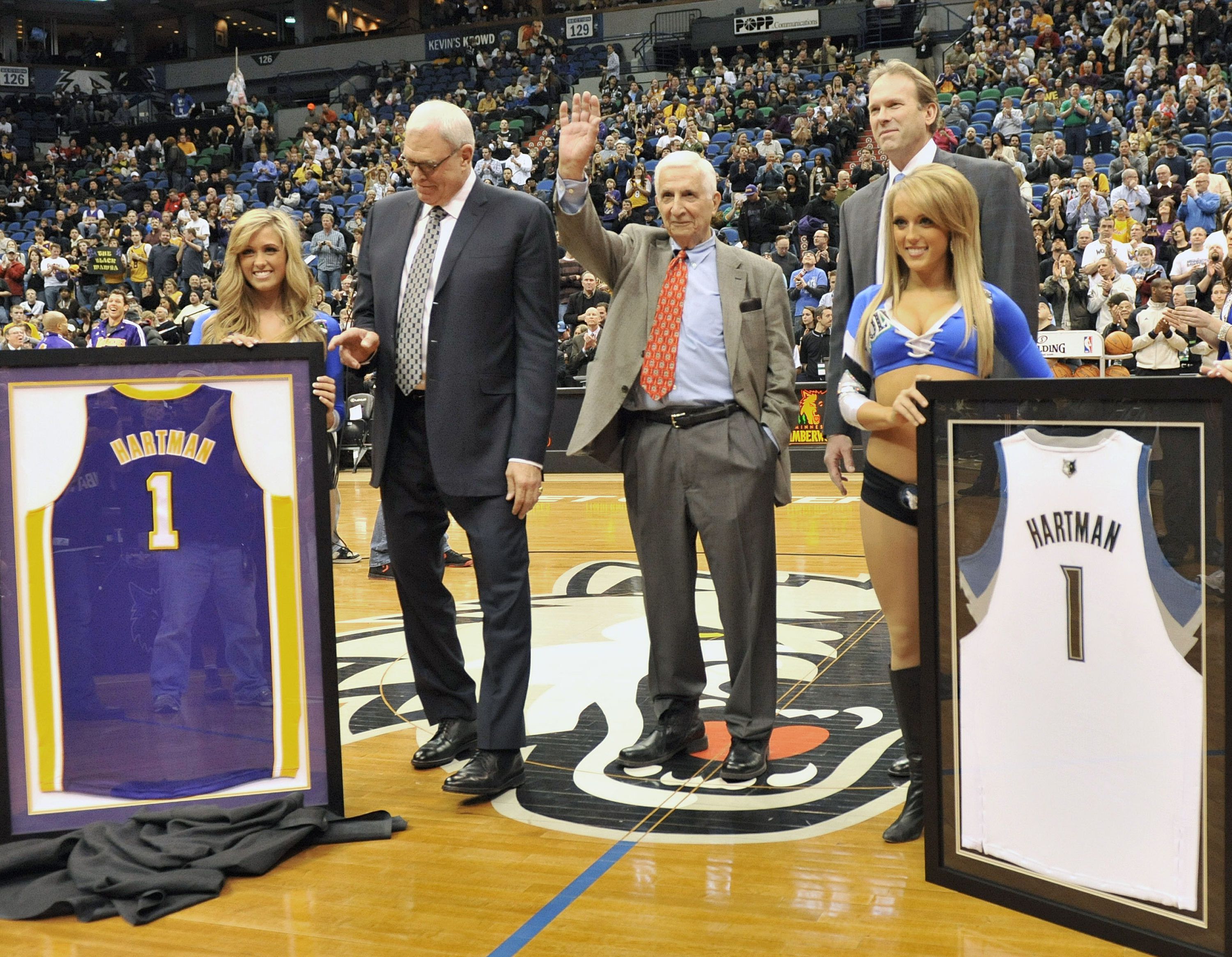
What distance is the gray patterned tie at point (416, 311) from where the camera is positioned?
3.12 metres

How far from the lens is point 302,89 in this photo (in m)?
26.6

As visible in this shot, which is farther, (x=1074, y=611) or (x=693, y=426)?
(x=693, y=426)

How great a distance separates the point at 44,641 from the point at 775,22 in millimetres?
20962

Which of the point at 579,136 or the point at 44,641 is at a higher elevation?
the point at 579,136

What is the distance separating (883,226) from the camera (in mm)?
2910

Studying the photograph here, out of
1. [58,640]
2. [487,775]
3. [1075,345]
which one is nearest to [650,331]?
[487,775]

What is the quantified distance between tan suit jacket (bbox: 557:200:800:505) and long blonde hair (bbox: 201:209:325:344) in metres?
0.75

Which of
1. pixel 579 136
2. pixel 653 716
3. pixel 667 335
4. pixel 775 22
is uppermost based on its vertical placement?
pixel 775 22

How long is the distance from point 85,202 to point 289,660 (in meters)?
22.3

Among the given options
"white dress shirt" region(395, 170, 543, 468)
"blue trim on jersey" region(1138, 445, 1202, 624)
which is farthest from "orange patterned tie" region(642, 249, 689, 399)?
"blue trim on jersey" region(1138, 445, 1202, 624)

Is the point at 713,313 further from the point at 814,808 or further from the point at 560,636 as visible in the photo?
the point at 560,636

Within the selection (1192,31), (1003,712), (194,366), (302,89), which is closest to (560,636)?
(194,366)

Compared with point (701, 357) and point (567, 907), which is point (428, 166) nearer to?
point (701, 357)

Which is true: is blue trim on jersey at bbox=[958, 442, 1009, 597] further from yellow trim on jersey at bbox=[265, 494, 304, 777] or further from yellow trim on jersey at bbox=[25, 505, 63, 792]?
yellow trim on jersey at bbox=[25, 505, 63, 792]
